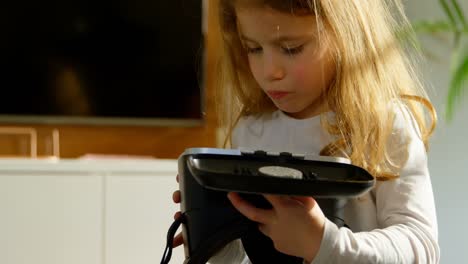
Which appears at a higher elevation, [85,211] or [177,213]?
[177,213]

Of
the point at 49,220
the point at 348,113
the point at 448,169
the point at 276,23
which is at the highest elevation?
the point at 276,23

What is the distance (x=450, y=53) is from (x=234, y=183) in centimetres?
173

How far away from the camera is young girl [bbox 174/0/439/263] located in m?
0.65

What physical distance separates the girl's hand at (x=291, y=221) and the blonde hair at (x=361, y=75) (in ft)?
0.50

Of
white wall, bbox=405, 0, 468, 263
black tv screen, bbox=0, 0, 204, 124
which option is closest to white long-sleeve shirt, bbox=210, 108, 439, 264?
white wall, bbox=405, 0, 468, 263

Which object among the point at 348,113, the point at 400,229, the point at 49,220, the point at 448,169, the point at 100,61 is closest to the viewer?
the point at 400,229

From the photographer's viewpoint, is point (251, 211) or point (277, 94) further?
point (277, 94)

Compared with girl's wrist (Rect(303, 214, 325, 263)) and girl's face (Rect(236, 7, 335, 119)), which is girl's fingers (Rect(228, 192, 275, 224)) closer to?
girl's wrist (Rect(303, 214, 325, 263))

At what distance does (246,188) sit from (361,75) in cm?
33

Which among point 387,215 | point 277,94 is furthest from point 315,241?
point 277,94

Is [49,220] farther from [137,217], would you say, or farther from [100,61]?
[100,61]

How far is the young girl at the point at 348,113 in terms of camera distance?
2.14 feet

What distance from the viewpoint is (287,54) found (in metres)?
0.77

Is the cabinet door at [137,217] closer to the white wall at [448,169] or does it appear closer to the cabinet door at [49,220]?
the cabinet door at [49,220]
